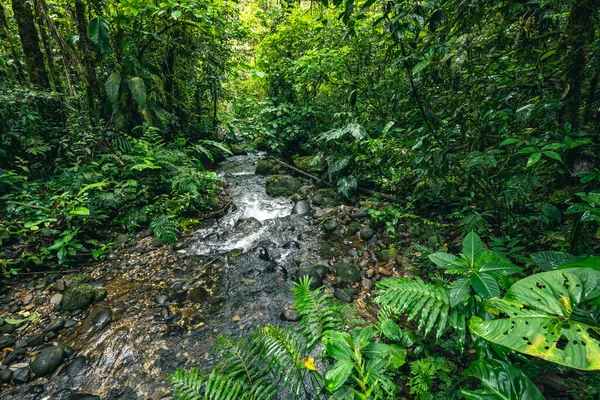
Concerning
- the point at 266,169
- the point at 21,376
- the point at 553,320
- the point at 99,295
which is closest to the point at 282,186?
the point at 266,169

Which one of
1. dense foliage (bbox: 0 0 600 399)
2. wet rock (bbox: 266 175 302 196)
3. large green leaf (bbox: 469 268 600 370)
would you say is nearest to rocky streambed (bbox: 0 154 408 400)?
dense foliage (bbox: 0 0 600 399)

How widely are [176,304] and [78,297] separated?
113cm

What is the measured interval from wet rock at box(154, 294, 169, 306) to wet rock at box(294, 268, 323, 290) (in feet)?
5.50

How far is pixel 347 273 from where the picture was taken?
343cm

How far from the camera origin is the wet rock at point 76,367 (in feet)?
7.66

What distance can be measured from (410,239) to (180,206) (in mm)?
4006

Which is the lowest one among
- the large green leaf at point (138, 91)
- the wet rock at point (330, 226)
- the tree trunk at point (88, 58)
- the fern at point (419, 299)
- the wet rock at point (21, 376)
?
the wet rock at point (21, 376)

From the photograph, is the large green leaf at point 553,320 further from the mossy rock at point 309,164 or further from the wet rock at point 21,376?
the mossy rock at point 309,164

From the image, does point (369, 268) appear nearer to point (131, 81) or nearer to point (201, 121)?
point (131, 81)

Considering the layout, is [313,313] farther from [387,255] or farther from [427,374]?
[387,255]

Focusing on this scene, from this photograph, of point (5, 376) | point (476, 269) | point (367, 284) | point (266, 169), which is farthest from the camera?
point (266, 169)

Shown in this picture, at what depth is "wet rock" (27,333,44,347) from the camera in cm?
255

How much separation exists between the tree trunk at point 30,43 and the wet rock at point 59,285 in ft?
13.0

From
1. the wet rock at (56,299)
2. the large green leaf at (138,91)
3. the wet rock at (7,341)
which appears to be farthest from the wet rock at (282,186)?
the wet rock at (7,341)
